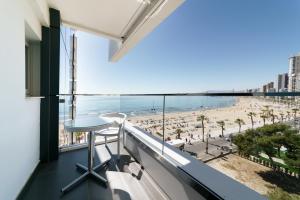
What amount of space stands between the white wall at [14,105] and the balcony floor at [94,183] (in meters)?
0.20

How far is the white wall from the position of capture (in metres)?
1.12

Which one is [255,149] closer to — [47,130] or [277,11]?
[47,130]

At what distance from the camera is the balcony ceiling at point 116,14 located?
2014 mm

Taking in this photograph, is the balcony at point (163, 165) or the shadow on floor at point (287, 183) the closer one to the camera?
the shadow on floor at point (287, 183)

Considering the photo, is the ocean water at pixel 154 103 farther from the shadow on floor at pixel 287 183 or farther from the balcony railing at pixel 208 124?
the shadow on floor at pixel 287 183

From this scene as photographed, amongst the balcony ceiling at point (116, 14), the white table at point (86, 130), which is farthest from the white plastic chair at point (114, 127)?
the balcony ceiling at point (116, 14)

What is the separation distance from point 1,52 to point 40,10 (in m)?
1.08

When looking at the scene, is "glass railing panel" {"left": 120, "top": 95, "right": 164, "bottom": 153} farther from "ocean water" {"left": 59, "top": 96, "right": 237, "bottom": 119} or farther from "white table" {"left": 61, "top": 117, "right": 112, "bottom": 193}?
"white table" {"left": 61, "top": 117, "right": 112, "bottom": 193}

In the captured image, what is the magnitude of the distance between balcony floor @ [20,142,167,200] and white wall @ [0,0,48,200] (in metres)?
0.20

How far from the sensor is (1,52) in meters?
1.08

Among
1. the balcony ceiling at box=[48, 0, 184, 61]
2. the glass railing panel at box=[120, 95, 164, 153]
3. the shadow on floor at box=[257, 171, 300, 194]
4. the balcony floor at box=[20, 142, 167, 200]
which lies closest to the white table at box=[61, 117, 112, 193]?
the balcony floor at box=[20, 142, 167, 200]

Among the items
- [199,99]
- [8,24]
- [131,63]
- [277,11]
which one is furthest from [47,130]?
[277,11]

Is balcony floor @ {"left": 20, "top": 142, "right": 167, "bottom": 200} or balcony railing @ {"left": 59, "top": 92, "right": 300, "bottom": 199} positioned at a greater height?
balcony railing @ {"left": 59, "top": 92, "right": 300, "bottom": 199}

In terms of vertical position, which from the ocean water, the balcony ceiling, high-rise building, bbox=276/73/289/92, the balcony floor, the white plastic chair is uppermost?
the balcony ceiling
